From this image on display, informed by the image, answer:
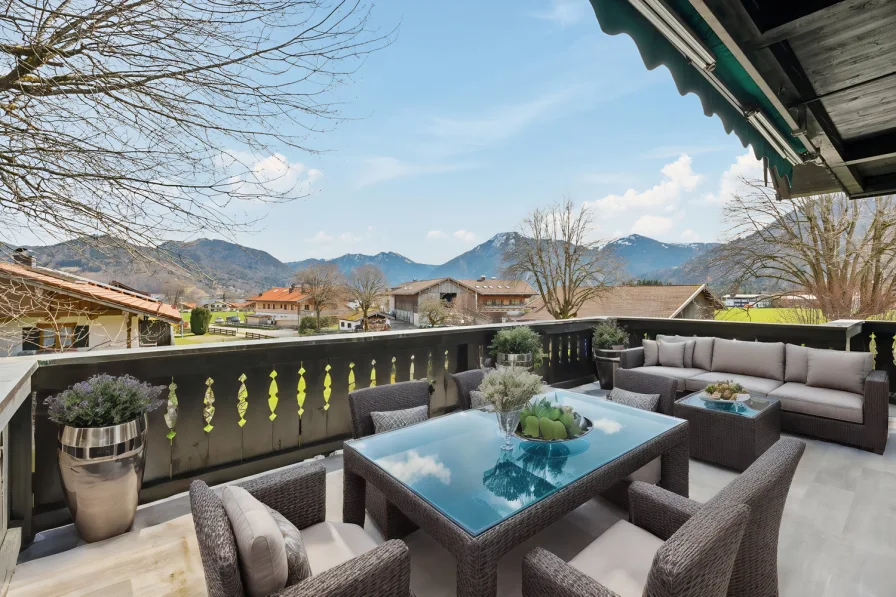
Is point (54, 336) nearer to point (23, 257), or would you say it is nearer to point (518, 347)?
point (23, 257)

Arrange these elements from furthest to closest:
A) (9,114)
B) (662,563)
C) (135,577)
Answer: (9,114), (135,577), (662,563)

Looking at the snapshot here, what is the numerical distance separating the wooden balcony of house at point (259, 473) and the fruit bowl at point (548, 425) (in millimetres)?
602

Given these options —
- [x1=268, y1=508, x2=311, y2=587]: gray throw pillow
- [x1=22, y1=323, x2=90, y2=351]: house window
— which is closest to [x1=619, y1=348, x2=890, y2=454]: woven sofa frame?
[x1=268, y1=508, x2=311, y2=587]: gray throw pillow

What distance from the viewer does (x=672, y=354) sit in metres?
4.96

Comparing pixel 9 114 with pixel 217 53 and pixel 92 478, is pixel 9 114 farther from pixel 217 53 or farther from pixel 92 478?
pixel 92 478

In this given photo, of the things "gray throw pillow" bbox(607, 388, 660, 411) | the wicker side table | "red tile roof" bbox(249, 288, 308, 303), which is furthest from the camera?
"red tile roof" bbox(249, 288, 308, 303)

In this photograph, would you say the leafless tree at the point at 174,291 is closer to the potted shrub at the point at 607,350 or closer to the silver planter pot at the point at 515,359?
the silver planter pot at the point at 515,359

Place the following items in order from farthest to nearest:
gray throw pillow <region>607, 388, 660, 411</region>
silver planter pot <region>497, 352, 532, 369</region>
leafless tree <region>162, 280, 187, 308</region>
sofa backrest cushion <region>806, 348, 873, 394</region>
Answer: silver planter pot <region>497, 352, 532, 369</region> < sofa backrest cushion <region>806, 348, 873, 394</region> < leafless tree <region>162, 280, 187, 308</region> < gray throw pillow <region>607, 388, 660, 411</region>

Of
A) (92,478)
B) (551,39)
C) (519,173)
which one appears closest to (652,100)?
(551,39)

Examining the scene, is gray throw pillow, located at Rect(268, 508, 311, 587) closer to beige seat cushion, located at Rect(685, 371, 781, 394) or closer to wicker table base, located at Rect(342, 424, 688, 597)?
wicker table base, located at Rect(342, 424, 688, 597)

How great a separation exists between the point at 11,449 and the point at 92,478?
1.48ft

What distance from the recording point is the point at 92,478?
79.0 inches

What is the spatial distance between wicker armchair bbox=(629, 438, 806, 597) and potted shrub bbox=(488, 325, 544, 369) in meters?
2.49

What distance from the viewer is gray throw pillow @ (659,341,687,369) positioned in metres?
4.93
